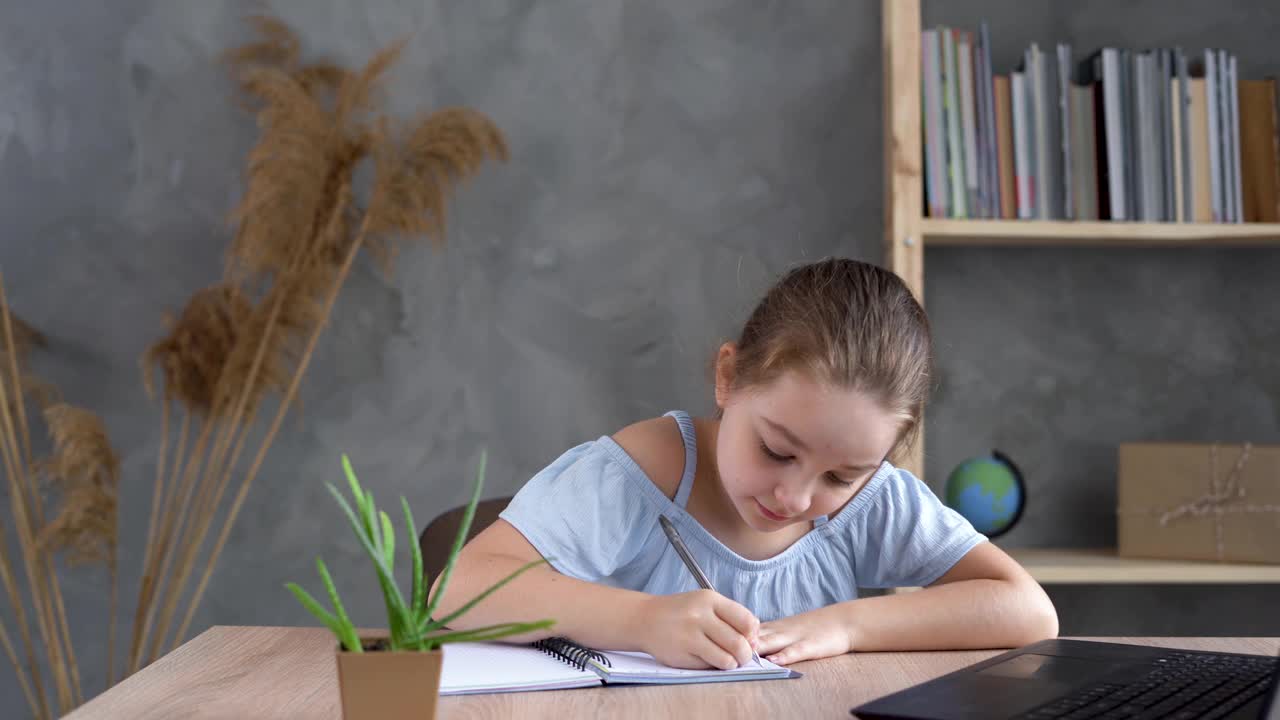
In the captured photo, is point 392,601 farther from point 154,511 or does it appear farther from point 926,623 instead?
point 154,511

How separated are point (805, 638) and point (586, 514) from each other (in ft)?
1.02

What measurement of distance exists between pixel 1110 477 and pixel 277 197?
1830 mm

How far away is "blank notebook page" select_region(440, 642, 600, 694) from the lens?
37.1 inches

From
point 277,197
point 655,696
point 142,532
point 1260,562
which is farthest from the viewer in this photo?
point 142,532

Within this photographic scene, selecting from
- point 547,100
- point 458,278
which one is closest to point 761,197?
point 547,100

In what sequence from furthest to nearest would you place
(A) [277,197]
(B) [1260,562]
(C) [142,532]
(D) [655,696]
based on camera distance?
(C) [142,532] < (A) [277,197] < (B) [1260,562] < (D) [655,696]

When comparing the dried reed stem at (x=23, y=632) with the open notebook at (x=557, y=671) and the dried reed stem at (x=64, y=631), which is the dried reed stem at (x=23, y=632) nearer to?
the dried reed stem at (x=64, y=631)

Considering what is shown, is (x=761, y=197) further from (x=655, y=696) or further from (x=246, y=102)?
(x=655, y=696)

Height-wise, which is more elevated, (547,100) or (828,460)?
(547,100)

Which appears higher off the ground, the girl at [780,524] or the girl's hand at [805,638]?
the girl at [780,524]

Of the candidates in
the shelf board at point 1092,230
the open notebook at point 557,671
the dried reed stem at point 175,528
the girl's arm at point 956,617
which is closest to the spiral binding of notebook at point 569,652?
the open notebook at point 557,671

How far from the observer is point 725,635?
1019mm

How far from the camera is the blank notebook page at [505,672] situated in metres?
0.94

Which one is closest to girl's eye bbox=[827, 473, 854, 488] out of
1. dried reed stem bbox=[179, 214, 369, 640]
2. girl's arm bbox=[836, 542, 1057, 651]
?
girl's arm bbox=[836, 542, 1057, 651]
